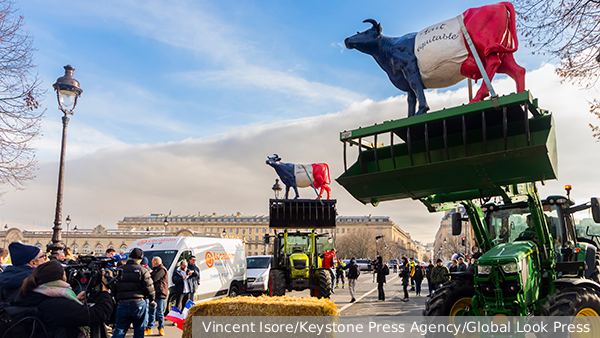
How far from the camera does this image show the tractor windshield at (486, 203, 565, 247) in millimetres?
7750

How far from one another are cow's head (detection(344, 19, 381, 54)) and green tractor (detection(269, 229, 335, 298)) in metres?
9.88

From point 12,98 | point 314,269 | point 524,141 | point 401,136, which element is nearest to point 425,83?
point 401,136

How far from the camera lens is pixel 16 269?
515cm

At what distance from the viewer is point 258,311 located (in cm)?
564

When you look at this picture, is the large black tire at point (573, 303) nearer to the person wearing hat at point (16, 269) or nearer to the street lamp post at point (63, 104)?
the person wearing hat at point (16, 269)

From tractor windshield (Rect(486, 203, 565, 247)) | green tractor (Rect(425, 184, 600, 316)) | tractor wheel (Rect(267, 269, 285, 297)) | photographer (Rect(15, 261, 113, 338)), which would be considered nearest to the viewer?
photographer (Rect(15, 261, 113, 338))

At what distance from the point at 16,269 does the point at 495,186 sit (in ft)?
20.7

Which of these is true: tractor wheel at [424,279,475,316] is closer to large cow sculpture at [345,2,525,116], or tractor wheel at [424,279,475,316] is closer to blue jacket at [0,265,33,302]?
large cow sculpture at [345,2,525,116]

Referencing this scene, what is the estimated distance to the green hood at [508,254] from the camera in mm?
6270

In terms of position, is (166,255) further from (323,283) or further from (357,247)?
(357,247)

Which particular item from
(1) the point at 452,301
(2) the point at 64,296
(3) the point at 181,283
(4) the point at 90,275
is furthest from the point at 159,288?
(1) the point at 452,301

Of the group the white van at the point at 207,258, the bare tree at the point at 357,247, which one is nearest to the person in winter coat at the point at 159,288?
the white van at the point at 207,258

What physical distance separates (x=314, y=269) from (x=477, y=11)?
12.0 meters

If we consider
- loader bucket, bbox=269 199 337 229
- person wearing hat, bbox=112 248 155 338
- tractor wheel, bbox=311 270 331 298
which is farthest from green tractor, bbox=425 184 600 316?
loader bucket, bbox=269 199 337 229
